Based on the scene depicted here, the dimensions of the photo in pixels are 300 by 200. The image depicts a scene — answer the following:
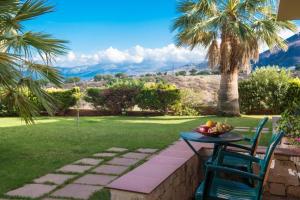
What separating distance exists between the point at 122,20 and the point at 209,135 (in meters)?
48.9

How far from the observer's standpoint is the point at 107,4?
43562 millimetres

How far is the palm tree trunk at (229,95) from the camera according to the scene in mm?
13523

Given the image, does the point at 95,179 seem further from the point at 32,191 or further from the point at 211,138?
the point at 211,138

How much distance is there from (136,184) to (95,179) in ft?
6.09

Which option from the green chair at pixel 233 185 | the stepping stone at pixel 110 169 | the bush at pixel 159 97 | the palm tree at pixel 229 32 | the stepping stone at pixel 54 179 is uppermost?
the palm tree at pixel 229 32

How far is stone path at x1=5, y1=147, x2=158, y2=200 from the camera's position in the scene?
160 inches

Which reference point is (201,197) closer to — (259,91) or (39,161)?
(39,161)

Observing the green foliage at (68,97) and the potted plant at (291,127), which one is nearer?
the potted plant at (291,127)

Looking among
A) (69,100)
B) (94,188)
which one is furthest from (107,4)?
(94,188)

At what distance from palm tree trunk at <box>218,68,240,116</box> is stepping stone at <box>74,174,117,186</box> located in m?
9.41

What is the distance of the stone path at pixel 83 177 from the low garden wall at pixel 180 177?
0.94m

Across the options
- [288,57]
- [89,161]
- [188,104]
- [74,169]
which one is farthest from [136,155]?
[288,57]

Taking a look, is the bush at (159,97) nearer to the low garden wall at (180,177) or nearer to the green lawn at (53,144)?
the green lawn at (53,144)

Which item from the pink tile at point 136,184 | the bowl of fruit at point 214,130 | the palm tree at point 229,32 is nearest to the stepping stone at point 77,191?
the pink tile at point 136,184
